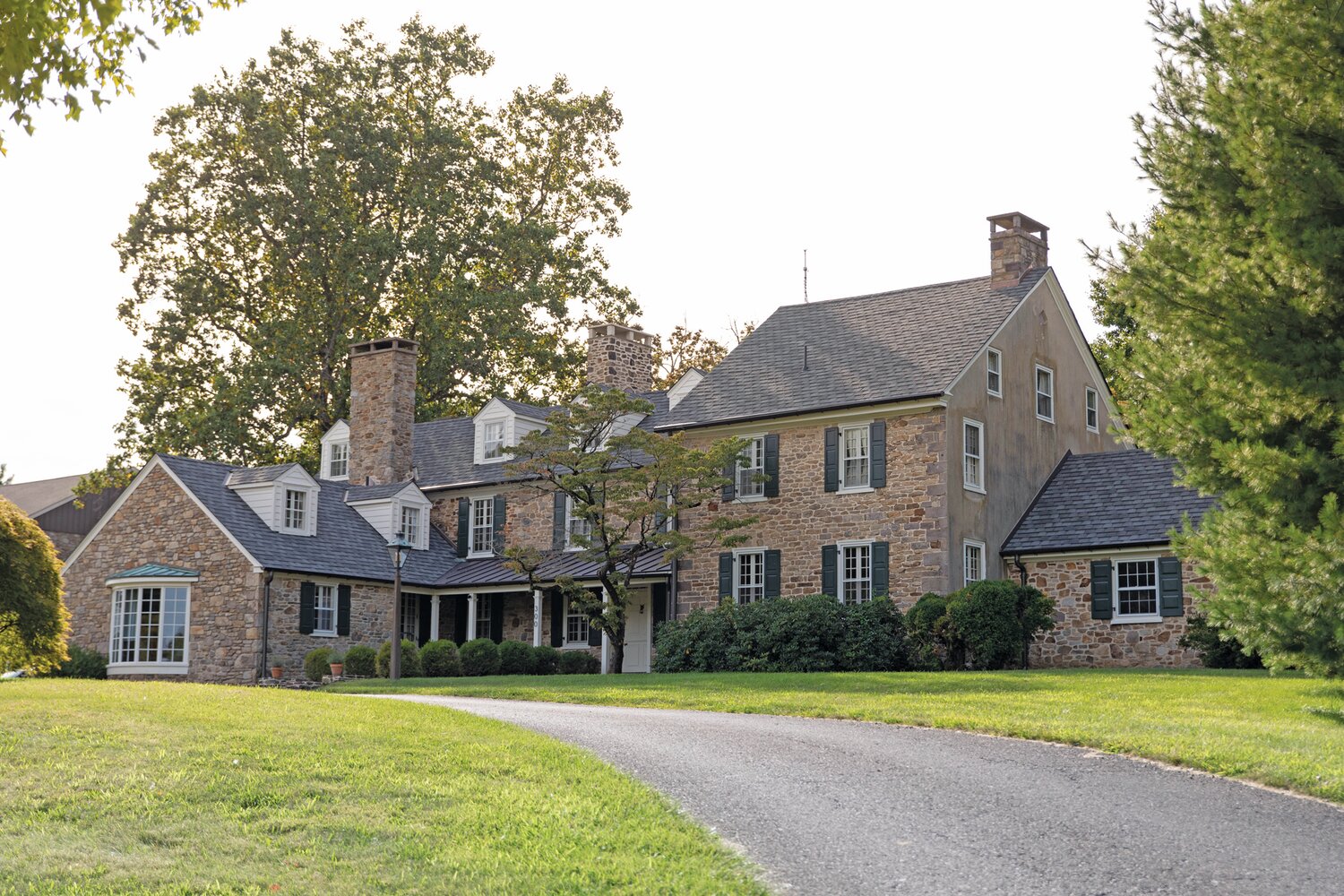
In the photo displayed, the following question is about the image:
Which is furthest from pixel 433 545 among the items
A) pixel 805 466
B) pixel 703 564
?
pixel 805 466

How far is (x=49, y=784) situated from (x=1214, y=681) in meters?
14.6

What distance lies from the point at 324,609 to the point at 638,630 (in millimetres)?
6638

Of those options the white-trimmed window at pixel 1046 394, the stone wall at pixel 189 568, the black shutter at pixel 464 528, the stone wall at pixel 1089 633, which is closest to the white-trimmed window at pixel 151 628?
the stone wall at pixel 189 568

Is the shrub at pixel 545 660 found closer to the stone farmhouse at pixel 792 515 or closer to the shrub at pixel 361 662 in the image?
the stone farmhouse at pixel 792 515

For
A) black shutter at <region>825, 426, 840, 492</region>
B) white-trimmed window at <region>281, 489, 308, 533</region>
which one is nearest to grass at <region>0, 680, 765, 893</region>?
black shutter at <region>825, 426, 840, 492</region>

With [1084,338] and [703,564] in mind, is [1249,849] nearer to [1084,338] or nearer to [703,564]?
[703,564]

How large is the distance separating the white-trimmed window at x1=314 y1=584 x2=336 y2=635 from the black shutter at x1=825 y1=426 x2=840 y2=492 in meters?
10.9

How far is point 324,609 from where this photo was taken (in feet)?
101

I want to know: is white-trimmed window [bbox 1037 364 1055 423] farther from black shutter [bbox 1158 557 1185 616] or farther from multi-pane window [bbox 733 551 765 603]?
multi-pane window [bbox 733 551 765 603]

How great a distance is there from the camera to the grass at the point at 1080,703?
1145cm

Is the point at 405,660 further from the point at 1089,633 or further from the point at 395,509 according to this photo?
the point at 1089,633

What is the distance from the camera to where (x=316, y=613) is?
30.4 meters

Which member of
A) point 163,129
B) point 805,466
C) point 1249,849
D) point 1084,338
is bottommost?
point 1249,849

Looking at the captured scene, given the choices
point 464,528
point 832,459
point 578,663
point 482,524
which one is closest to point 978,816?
point 832,459
